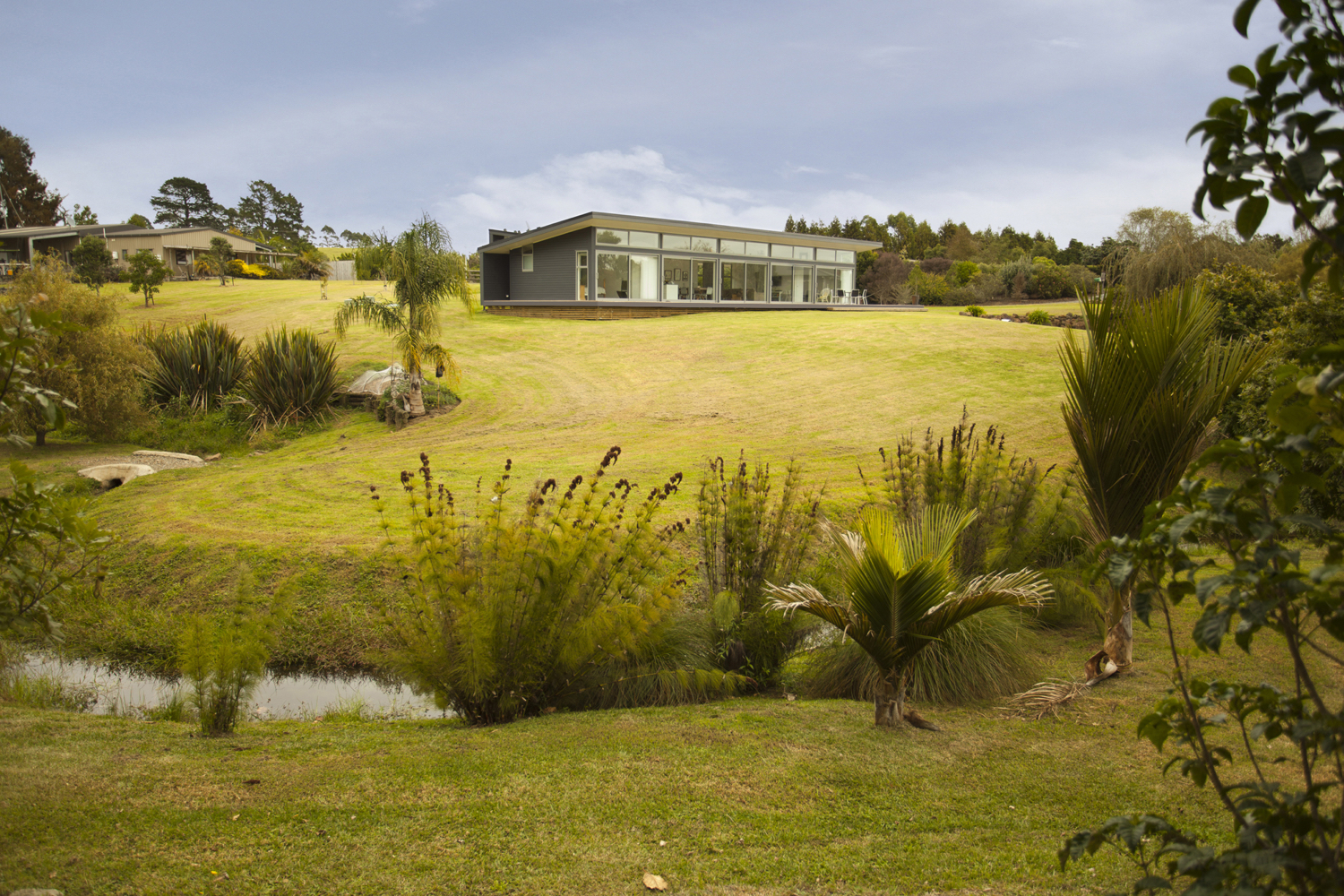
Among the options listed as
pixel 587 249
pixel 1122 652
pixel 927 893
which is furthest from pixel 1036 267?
pixel 927 893

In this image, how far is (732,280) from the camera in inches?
1356

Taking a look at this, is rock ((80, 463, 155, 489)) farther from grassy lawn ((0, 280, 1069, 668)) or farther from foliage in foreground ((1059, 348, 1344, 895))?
foliage in foreground ((1059, 348, 1344, 895))

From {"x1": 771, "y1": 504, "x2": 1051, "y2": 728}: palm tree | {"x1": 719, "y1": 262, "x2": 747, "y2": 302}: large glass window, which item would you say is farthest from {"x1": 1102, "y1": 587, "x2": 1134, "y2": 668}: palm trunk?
{"x1": 719, "y1": 262, "x2": 747, "y2": 302}: large glass window

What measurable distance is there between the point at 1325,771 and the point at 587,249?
1135 inches

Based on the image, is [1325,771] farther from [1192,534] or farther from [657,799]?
[1192,534]

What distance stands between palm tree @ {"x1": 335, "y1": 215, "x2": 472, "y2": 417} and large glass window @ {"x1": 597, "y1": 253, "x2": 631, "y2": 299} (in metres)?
14.0

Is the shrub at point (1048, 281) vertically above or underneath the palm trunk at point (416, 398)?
above

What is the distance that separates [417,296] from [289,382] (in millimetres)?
3296

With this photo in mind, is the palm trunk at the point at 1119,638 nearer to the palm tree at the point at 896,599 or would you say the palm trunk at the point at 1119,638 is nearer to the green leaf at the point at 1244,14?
the palm tree at the point at 896,599

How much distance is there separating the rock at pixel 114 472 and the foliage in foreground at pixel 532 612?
10.1 meters

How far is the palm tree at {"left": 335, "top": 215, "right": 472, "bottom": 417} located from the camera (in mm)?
16609

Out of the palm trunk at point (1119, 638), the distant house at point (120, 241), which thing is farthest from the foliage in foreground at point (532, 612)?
the distant house at point (120, 241)

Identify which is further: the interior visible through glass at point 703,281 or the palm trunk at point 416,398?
the interior visible through glass at point 703,281

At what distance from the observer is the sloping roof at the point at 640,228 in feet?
98.0
